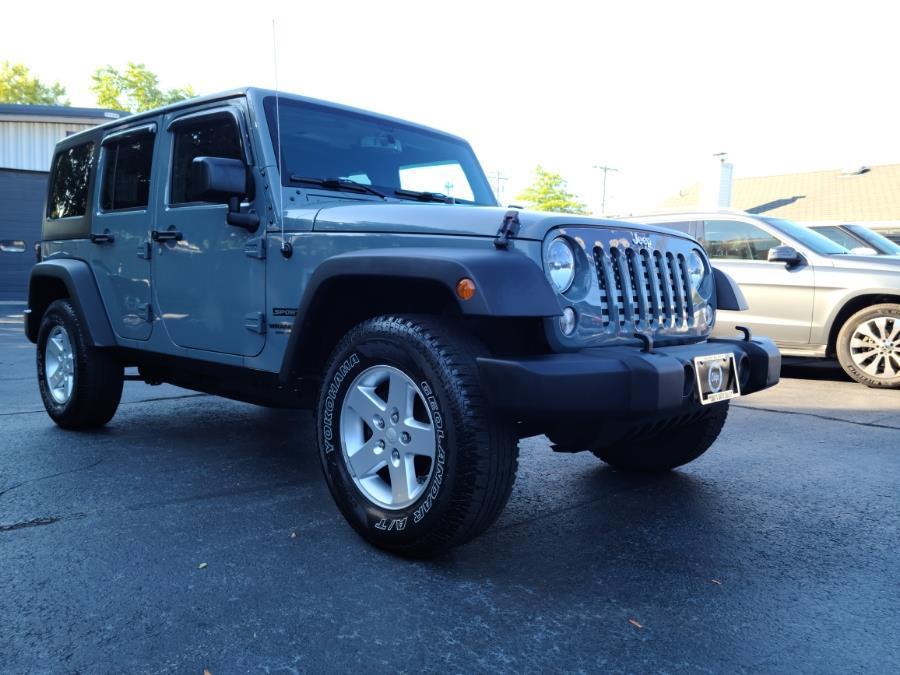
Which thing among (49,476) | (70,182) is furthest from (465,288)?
(70,182)

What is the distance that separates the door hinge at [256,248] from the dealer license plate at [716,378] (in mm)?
1919

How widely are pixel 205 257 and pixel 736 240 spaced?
6.16 meters

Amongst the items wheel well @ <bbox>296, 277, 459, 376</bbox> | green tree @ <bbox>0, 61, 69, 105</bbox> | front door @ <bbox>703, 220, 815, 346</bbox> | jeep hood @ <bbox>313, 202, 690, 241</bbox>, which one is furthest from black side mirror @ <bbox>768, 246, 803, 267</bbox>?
green tree @ <bbox>0, 61, 69, 105</bbox>

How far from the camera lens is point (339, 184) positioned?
3.59 m

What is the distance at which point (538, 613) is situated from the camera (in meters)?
2.35

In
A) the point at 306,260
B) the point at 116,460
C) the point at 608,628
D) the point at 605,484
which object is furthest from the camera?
the point at 116,460

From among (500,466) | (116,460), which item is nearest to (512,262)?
(500,466)

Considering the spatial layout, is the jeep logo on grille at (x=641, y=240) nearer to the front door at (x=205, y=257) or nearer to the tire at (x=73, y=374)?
the front door at (x=205, y=257)

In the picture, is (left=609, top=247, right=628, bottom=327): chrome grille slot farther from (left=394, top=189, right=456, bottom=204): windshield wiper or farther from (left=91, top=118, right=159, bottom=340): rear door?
(left=91, top=118, right=159, bottom=340): rear door

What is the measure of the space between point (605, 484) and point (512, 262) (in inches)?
68.9

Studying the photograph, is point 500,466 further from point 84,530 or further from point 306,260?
point 84,530

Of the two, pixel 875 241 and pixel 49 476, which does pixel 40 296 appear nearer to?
pixel 49 476

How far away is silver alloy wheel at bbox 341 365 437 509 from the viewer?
2.72m

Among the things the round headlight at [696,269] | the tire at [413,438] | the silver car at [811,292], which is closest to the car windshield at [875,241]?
the silver car at [811,292]
